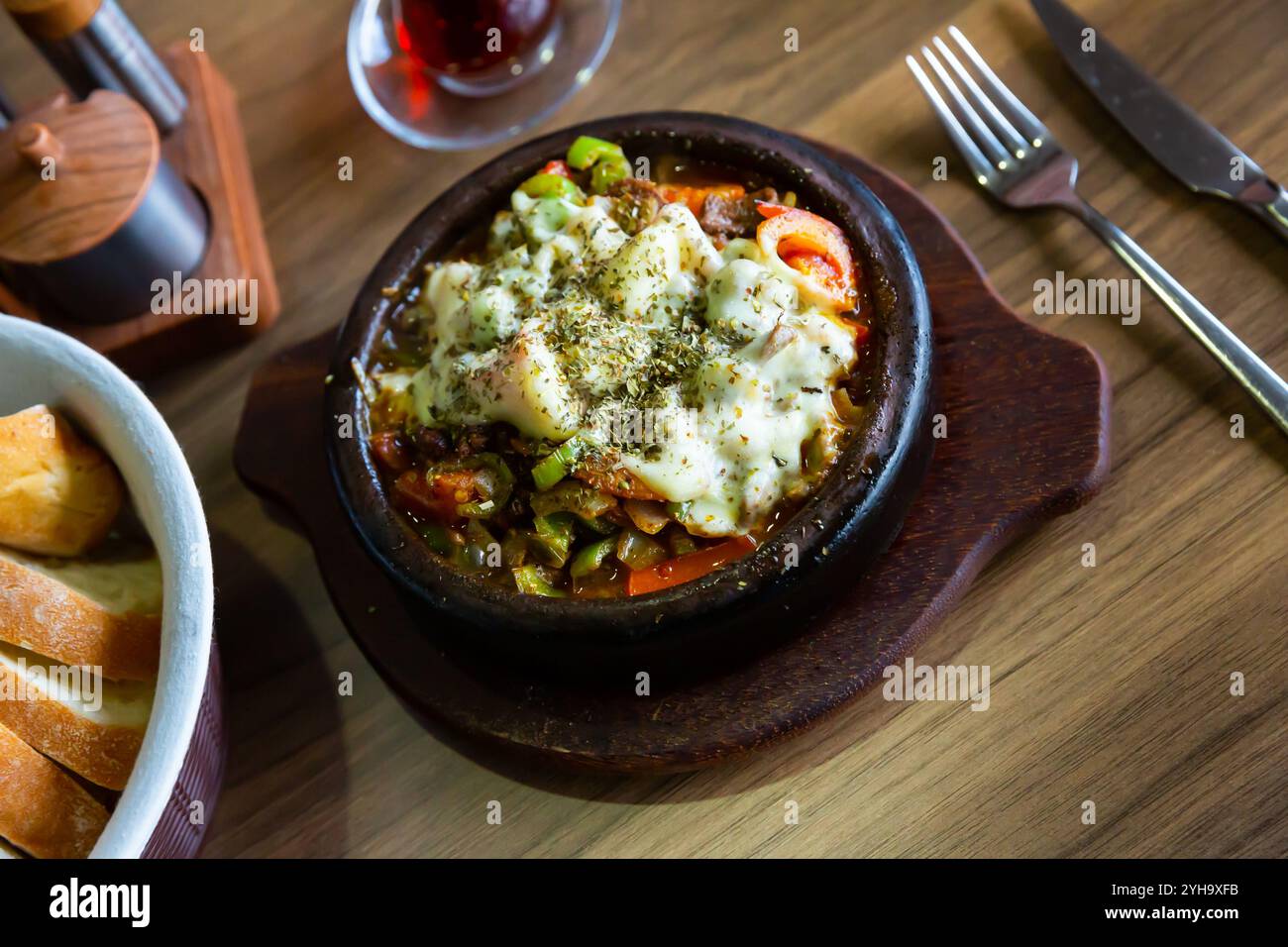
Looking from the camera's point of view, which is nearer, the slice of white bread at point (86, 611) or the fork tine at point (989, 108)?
the slice of white bread at point (86, 611)

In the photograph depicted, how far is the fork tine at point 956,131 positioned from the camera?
9.55 feet

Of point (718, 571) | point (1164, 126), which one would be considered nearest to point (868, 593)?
point (718, 571)

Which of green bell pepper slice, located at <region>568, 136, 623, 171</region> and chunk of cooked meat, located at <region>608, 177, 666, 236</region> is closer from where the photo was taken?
chunk of cooked meat, located at <region>608, 177, 666, 236</region>

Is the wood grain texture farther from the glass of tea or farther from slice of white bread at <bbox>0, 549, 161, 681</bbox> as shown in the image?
slice of white bread at <bbox>0, 549, 161, 681</bbox>

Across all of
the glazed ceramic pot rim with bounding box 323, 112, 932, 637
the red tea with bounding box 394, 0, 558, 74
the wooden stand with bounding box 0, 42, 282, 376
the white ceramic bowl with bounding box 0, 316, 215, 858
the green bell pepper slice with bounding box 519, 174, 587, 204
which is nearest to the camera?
the white ceramic bowl with bounding box 0, 316, 215, 858

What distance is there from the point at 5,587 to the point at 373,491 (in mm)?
712

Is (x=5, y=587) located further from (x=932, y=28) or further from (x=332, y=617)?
(x=932, y=28)

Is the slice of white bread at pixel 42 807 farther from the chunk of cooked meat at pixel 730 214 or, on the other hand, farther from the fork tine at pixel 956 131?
the fork tine at pixel 956 131

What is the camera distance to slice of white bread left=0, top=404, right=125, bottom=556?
7.50ft

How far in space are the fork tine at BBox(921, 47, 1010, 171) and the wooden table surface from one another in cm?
10

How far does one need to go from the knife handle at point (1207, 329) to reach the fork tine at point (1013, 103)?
29cm

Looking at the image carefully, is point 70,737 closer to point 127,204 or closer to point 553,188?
point 127,204

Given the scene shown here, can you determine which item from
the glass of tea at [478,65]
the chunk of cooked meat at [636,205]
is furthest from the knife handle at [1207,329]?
the glass of tea at [478,65]

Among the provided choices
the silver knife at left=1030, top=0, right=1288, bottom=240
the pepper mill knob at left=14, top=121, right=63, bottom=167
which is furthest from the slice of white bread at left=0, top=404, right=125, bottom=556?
the silver knife at left=1030, top=0, right=1288, bottom=240
